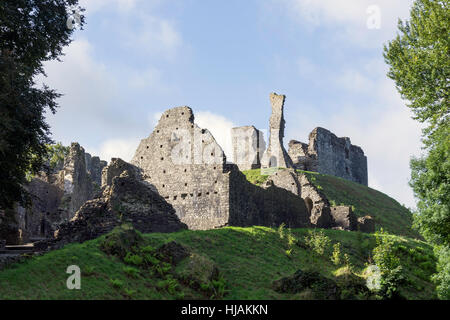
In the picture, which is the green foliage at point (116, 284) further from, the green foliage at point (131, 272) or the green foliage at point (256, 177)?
the green foliage at point (256, 177)

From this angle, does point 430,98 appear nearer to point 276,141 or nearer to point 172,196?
point 172,196

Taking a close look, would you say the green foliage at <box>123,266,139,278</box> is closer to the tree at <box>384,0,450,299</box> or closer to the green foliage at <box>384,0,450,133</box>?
the tree at <box>384,0,450,299</box>

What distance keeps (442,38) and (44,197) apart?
29.3 meters

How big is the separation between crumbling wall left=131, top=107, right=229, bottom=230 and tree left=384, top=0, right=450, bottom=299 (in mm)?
9683

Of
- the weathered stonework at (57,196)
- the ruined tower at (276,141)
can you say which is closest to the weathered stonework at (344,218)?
the ruined tower at (276,141)

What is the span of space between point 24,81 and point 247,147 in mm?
42045

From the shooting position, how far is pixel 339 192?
51906 millimetres

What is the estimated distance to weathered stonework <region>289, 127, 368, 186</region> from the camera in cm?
6159

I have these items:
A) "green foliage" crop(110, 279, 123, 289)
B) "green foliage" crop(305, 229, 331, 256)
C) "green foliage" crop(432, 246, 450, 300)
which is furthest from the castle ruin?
"green foliage" crop(432, 246, 450, 300)

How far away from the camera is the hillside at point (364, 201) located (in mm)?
46375

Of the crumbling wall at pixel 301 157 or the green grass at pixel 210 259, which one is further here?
the crumbling wall at pixel 301 157

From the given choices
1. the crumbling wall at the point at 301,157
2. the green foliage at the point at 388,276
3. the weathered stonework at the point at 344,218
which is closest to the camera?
the green foliage at the point at 388,276

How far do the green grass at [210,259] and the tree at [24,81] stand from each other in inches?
150

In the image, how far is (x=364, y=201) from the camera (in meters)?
52.5
